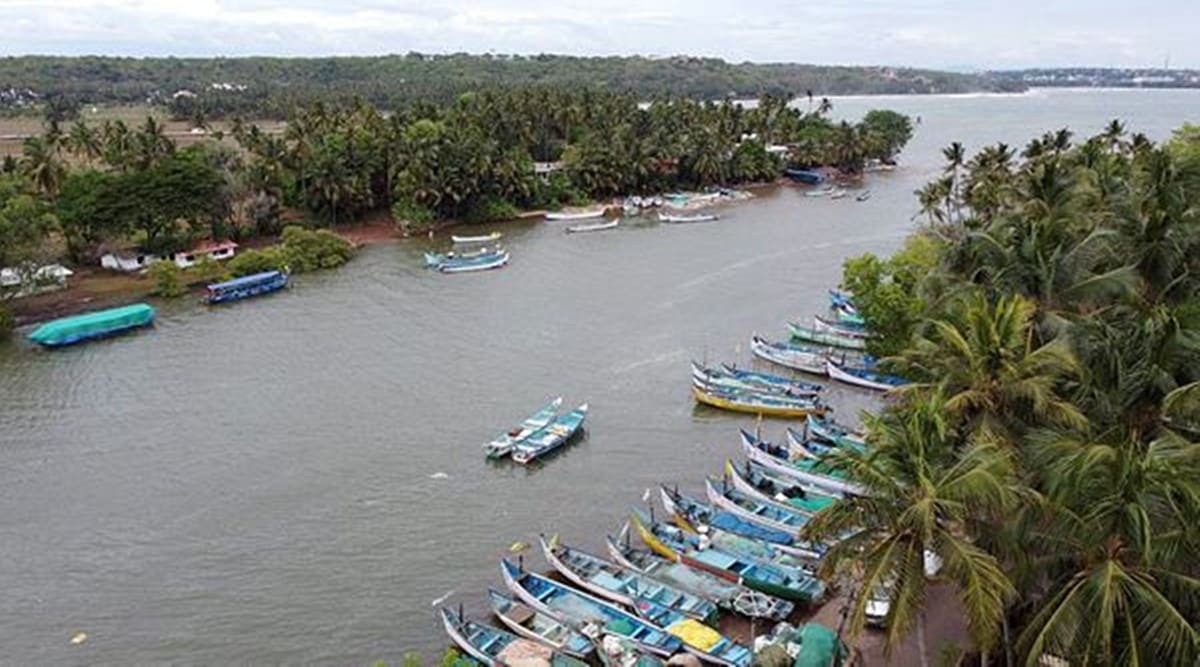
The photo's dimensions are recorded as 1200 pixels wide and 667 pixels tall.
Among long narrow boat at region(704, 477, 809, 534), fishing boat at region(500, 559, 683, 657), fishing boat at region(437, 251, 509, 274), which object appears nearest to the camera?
fishing boat at region(500, 559, 683, 657)

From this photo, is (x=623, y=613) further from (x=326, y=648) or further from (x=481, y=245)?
(x=481, y=245)

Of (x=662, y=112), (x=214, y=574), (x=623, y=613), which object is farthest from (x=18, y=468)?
(x=662, y=112)

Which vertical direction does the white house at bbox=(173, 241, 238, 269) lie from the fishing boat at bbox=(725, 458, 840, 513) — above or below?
below

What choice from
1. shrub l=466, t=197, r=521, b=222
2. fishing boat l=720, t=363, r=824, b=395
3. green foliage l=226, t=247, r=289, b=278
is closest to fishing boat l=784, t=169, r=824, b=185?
shrub l=466, t=197, r=521, b=222

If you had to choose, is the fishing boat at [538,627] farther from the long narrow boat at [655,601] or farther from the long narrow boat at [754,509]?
the long narrow boat at [754,509]

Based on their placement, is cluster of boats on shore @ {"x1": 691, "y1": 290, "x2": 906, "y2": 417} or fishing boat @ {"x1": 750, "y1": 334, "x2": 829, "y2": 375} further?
fishing boat @ {"x1": 750, "y1": 334, "x2": 829, "y2": 375}

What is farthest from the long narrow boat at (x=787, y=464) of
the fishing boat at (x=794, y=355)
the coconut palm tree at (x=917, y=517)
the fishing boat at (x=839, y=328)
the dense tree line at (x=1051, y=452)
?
the coconut palm tree at (x=917, y=517)

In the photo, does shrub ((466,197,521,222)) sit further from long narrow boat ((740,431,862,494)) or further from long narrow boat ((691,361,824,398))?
long narrow boat ((740,431,862,494))
